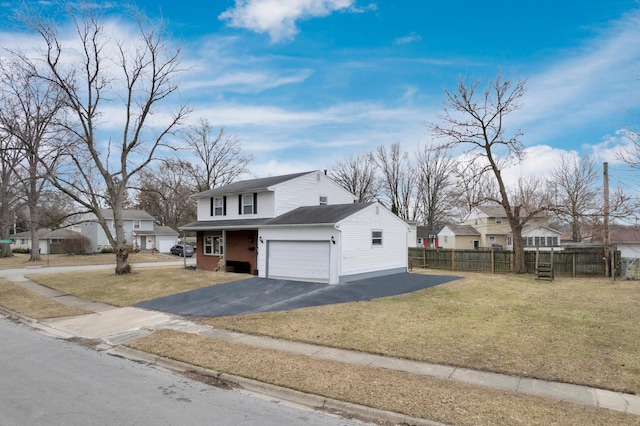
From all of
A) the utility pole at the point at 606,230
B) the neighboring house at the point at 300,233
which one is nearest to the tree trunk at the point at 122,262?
the neighboring house at the point at 300,233

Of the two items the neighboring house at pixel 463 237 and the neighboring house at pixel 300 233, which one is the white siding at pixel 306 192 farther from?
the neighboring house at pixel 463 237

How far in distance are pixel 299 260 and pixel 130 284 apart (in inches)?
346

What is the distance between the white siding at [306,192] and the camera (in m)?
22.3

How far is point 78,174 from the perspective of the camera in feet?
82.0

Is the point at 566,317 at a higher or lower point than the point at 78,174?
lower

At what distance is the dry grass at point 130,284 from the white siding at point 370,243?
6.33 meters

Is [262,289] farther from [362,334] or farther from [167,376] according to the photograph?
[167,376]

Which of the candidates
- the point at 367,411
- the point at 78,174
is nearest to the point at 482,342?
the point at 367,411

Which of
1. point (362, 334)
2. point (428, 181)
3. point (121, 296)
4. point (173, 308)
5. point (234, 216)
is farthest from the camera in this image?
point (428, 181)

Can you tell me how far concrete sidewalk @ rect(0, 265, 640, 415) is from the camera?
19.3ft

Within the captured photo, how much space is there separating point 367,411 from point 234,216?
20.3 m

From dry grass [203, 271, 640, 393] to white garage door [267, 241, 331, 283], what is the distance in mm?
4667

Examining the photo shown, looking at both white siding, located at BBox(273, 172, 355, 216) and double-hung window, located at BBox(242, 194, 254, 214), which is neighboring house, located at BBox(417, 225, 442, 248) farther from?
double-hung window, located at BBox(242, 194, 254, 214)

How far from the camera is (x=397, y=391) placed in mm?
5926
